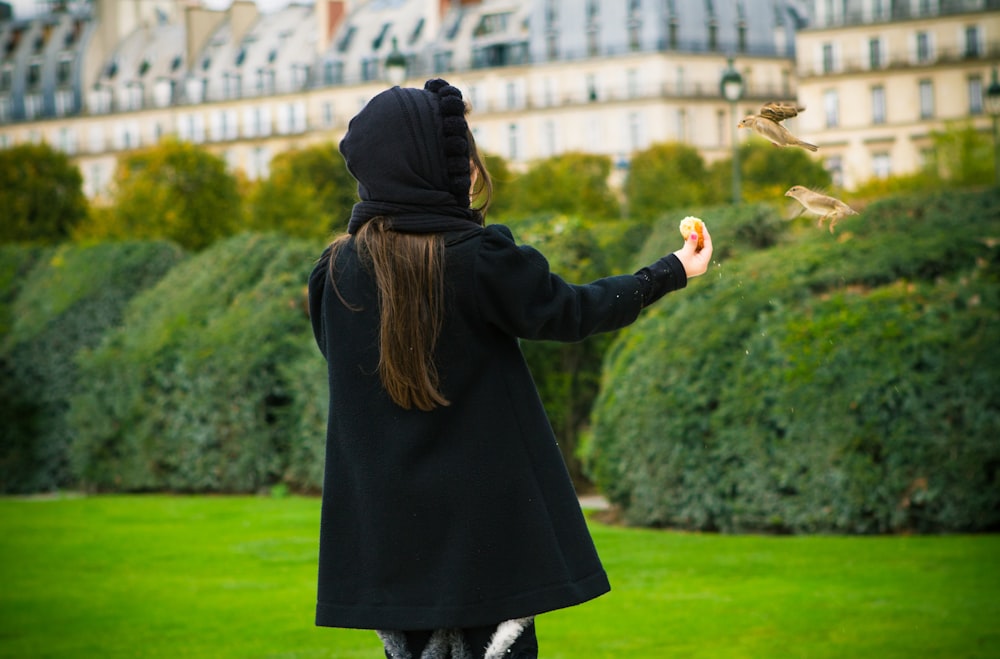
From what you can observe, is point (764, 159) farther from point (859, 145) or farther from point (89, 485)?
point (89, 485)

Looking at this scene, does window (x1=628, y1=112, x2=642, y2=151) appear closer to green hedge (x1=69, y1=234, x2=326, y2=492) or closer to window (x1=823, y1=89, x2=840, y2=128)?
window (x1=823, y1=89, x2=840, y2=128)

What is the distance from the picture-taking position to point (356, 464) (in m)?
3.87

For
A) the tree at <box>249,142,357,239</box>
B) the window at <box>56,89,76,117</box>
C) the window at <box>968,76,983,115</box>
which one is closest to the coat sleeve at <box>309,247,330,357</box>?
the tree at <box>249,142,357,239</box>

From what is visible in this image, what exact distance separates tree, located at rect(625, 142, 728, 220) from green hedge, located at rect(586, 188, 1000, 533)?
161 feet

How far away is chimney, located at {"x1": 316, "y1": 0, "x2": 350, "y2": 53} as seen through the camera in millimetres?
95281

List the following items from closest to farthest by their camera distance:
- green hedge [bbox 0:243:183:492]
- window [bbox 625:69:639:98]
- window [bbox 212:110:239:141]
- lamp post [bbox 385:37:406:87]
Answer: lamp post [bbox 385:37:406:87] < green hedge [bbox 0:243:183:492] < window [bbox 625:69:639:98] < window [bbox 212:110:239:141]

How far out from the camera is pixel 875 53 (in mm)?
74125

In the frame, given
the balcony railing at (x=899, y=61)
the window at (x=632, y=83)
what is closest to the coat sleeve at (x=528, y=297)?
the balcony railing at (x=899, y=61)

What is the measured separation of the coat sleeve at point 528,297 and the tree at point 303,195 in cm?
3405

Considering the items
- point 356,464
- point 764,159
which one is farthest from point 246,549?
point 764,159

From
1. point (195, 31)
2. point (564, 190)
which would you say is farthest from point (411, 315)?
point (195, 31)

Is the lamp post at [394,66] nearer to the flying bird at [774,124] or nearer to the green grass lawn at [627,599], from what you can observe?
the green grass lawn at [627,599]

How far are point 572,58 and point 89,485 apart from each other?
245 ft

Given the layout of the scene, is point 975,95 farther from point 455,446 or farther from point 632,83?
point 455,446
